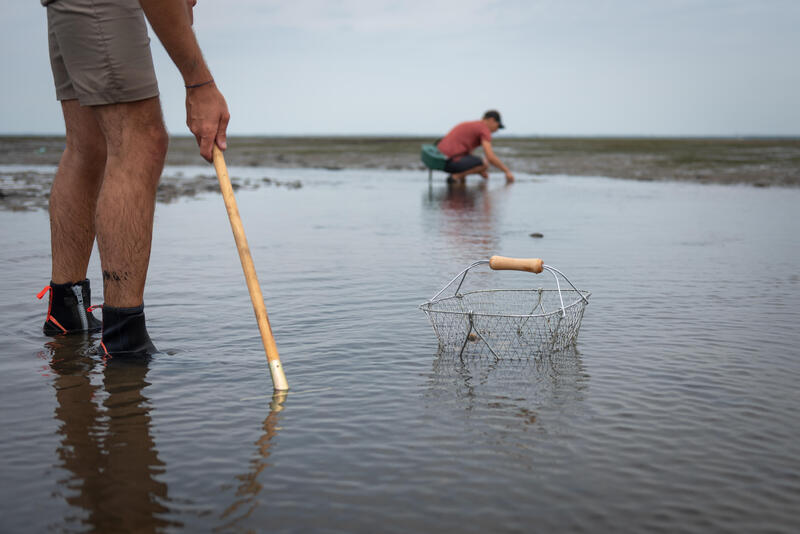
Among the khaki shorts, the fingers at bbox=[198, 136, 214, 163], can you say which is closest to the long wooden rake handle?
the fingers at bbox=[198, 136, 214, 163]

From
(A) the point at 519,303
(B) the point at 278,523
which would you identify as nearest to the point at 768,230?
(A) the point at 519,303

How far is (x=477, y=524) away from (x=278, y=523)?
22.3 inches

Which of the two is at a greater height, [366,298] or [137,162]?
[137,162]

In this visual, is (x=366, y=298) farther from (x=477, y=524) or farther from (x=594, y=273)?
(x=477, y=524)

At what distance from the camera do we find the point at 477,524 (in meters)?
2.24

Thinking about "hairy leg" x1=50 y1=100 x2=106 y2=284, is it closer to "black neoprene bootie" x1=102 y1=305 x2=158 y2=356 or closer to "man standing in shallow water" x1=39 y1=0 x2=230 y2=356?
"man standing in shallow water" x1=39 y1=0 x2=230 y2=356

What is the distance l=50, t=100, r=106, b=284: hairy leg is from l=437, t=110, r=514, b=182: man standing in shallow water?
15186mm

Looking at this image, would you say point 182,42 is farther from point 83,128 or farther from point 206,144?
point 83,128

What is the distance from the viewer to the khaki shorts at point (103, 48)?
147 inches

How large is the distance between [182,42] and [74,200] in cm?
123

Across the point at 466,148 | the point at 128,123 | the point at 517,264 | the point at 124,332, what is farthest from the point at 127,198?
the point at 466,148

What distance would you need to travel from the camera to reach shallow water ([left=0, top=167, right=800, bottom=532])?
7.70ft

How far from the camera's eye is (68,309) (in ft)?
14.5

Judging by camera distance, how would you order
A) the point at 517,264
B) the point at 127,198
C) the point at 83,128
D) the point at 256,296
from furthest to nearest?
the point at 517,264 → the point at 83,128 → the point at 127,198 → the point at 256,296
